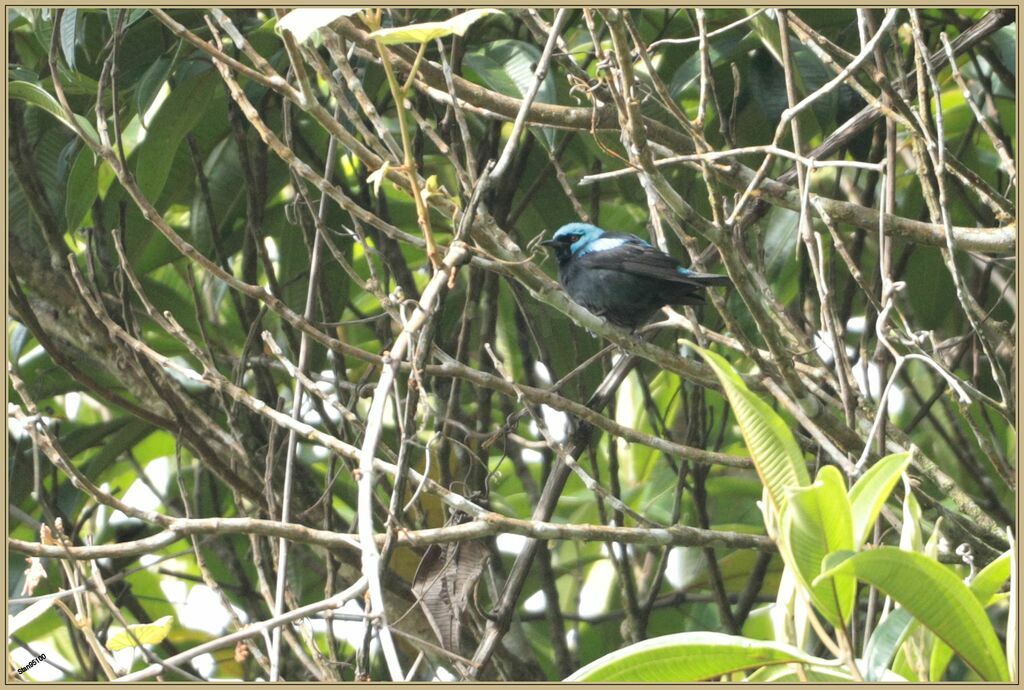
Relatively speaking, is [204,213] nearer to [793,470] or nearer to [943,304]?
[943,304]

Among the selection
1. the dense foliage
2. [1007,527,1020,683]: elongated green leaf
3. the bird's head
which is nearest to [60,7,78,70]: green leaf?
the dense foliage

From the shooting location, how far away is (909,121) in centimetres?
311

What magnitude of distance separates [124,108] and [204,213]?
21.4 inches

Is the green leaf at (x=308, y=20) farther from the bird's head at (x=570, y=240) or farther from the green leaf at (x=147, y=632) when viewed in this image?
the bird's head at (x=570, y=240)

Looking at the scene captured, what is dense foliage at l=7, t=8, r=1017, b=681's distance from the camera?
7.33 ft

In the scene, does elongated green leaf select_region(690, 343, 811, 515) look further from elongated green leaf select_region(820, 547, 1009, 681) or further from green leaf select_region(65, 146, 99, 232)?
green leaf select_region(65, 146, 99, 232)

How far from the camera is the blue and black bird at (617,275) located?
15.1 feet

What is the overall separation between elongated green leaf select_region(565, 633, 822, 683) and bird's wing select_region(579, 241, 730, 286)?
2101mm

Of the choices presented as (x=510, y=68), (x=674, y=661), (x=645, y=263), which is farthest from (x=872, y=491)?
(x=645, y=263)

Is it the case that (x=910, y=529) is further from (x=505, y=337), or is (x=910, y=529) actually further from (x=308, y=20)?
(x=505, y=337)

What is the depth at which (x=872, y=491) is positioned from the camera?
1834 mm

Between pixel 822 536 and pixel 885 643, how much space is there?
1.08 ft

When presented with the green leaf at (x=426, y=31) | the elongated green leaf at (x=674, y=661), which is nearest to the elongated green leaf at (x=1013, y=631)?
the elongated green leaf at (x=674, y=661)

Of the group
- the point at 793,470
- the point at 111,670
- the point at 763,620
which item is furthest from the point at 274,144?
the point at 763,620
